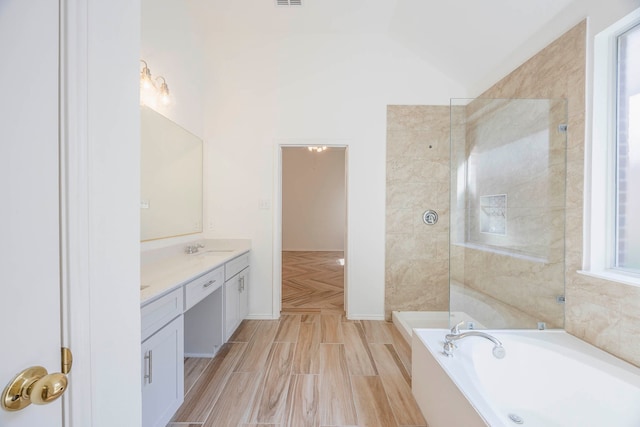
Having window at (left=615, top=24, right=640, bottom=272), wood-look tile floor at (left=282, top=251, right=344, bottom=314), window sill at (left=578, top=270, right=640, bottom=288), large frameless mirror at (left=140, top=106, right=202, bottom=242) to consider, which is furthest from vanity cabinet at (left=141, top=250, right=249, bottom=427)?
window at (left=615, top=24, right=640, bottom=272)

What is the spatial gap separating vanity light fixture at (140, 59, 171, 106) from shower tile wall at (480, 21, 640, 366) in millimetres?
3012

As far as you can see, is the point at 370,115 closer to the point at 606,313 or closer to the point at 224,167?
the point at 224,167

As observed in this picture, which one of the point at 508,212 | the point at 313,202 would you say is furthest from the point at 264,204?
the point at 313,202

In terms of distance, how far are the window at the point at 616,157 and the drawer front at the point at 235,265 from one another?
2612 mm

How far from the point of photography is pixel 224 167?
3041mm

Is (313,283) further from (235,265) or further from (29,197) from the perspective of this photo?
(29,197)

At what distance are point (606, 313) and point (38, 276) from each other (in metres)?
2.36

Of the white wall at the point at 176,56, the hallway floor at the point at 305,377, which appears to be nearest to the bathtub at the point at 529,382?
the hallway floor at the point at 305,377

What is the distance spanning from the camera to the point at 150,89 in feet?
6.79

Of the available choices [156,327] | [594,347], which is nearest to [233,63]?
[156,327]

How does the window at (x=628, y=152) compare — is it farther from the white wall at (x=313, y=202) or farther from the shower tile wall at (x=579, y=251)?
the white wall at (x=313, y=202)

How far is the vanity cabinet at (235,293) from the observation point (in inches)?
92.7

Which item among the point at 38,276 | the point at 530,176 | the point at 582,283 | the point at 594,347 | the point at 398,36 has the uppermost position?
the point at 398,36

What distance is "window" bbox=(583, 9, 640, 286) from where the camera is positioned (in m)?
1.43
